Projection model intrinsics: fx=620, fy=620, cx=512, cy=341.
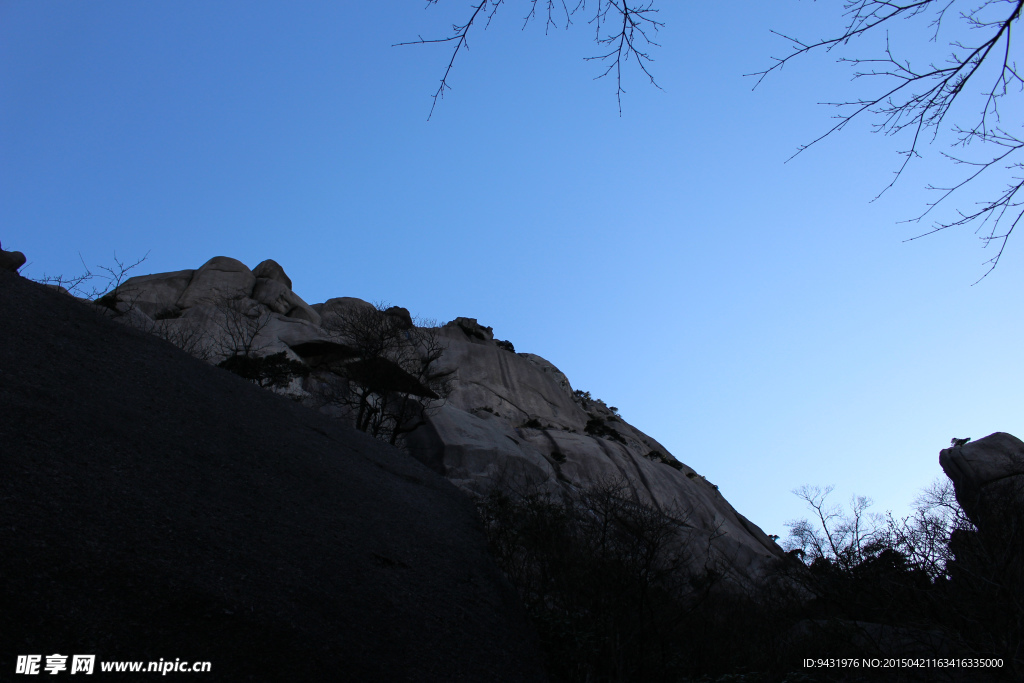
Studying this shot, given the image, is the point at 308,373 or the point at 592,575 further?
the point at 308,373

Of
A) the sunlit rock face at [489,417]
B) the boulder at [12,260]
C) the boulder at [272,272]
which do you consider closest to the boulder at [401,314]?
the sunlit rock face at [489,417]

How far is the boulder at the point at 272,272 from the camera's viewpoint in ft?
139

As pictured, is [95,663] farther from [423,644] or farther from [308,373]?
[308,373]

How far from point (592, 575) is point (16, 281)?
38.9ft

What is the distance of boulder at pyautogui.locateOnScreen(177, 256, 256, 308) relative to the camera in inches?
1437

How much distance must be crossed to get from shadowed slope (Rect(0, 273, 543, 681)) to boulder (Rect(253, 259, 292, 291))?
3179 centimetres

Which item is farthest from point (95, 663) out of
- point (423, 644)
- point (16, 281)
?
point (16, 281)

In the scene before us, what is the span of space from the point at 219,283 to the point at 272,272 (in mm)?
4646

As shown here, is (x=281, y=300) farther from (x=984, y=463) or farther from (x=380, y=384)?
(x=984, y=463)

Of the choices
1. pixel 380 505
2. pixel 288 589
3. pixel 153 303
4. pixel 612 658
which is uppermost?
pixel 153 303

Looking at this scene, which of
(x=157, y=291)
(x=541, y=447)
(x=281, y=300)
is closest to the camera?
(x=541, y=447)

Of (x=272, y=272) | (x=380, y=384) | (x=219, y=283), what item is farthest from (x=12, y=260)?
(x=272, y=272)

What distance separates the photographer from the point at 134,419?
878cm

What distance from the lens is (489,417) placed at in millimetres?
32250
